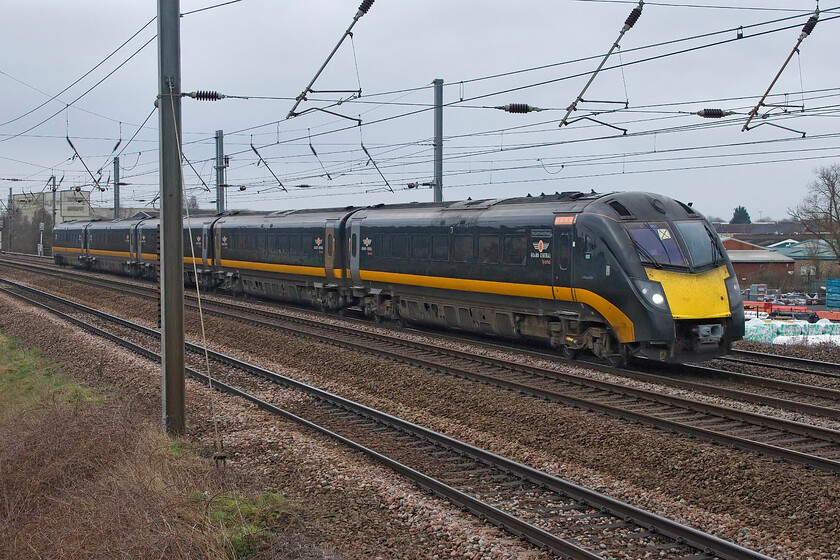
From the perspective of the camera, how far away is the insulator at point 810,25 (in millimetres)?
A: 13172

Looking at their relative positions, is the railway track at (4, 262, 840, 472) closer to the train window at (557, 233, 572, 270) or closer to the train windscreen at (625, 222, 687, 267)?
the train window at (557, 233, 572, 270)

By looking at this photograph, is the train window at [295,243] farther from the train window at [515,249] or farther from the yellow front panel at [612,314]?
the yellow front panel at [612,314]

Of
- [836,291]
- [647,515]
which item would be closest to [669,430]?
[647,515]

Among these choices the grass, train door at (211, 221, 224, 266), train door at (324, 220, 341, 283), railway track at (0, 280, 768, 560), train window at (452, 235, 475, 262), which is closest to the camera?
the grass

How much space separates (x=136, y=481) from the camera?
26.0ft

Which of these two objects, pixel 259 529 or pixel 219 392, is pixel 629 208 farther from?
pixel 259 529

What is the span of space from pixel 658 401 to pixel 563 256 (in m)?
4.15

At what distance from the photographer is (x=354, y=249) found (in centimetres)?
2269

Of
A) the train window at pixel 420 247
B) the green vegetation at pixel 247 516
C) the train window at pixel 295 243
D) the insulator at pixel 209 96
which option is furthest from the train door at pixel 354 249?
the green vegetation at pixel 247 516

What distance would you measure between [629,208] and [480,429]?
5755 millimetres

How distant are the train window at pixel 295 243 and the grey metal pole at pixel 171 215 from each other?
50.0 feet

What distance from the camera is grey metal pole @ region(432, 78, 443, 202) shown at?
2370cm

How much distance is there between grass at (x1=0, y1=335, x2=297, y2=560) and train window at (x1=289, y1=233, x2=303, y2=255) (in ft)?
47.3

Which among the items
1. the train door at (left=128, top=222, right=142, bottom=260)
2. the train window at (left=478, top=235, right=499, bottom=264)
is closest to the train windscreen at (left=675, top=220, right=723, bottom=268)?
the train window at (left=478, top=235, right=499, bottom=264)
